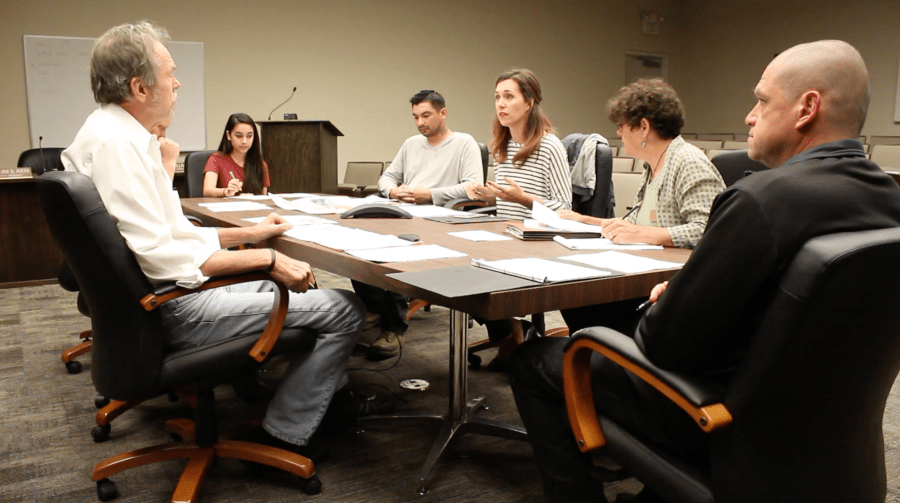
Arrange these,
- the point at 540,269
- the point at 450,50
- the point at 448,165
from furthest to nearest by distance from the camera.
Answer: the point at 450,50
the point at 448,165
the point at 540,269

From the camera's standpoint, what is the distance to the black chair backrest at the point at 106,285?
1.49 metres

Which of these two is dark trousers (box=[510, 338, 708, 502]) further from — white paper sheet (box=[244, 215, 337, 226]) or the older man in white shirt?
white paper sheet (box=[244, 215, 337, 226])

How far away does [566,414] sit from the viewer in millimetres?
1418

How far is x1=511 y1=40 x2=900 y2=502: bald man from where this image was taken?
3.26 ft

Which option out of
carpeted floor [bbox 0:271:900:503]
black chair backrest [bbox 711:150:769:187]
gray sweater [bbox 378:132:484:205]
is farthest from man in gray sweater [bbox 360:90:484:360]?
black chair backrest [bbox 711:150:769:187]

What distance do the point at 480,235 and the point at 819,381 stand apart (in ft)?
4.28

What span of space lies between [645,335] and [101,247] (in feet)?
3.90

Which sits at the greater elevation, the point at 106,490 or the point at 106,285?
the point at 106,285

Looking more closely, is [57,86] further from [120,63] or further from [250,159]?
[120,63]

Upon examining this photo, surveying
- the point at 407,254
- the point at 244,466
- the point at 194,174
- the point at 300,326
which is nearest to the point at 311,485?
the point at 244,466

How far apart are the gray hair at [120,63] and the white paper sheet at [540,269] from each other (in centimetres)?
99

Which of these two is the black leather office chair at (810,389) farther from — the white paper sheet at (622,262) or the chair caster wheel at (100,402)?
the chair caster wheel at (100,402)

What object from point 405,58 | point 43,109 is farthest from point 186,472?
point 405,58

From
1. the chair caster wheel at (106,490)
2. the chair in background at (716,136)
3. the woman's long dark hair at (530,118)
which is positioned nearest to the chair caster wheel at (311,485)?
the chair caster wheel at (106,490)
